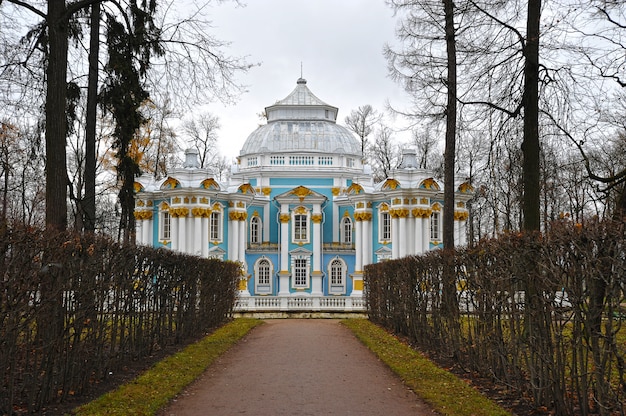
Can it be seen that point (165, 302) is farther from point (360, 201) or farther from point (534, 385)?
point (360, 201)

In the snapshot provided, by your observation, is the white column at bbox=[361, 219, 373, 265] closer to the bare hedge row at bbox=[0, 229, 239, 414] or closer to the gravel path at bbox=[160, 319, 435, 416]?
the gravel path at bbox=[160, 319, 435, 416]

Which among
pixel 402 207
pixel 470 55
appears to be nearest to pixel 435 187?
pixel 402 207

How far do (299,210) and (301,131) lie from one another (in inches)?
259

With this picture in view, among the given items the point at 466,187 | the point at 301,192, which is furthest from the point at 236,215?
the point at 466,187

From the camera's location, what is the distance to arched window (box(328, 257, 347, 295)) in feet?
133

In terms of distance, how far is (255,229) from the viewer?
42.7m

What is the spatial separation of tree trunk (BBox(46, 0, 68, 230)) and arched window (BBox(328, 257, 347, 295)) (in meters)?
29.5

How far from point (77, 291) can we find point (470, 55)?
8692 mm

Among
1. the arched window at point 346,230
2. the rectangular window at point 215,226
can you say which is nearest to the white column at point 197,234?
the rectangular window at point 215,226

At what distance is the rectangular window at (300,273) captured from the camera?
4028 centimetres

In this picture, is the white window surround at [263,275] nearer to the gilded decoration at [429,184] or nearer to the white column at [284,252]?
the white column at [284,252]

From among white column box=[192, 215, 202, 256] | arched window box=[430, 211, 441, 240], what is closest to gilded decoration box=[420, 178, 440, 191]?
arched window box=[430, 211, 441, 240]

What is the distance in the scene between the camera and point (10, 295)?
21.8ft

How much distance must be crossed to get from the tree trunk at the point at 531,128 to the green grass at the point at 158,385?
613 cm
